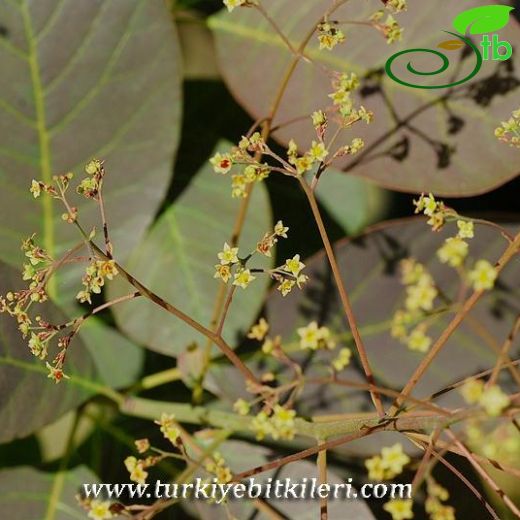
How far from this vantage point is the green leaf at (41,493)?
91 centimetres

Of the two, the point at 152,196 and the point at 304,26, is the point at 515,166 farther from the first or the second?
the point at 152,196

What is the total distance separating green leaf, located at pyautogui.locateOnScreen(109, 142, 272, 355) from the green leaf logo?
31 cm

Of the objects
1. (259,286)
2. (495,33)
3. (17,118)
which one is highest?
(495,33)

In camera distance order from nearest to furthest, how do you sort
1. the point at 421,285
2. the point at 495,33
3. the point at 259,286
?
the point at 421,285 < the point at 495,33 < the point at 259,286

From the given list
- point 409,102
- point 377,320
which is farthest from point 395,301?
point 409,102

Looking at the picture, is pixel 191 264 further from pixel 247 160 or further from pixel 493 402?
pixel 493 402

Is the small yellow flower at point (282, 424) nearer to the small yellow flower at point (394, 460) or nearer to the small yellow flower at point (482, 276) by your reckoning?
the small yellow flower at point (394, 460)

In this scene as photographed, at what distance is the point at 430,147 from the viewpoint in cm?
87

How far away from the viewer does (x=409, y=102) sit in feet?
2.83

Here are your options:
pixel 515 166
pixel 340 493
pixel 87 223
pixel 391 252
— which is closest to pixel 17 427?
pixel 87 223

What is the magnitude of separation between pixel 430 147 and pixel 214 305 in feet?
1.05

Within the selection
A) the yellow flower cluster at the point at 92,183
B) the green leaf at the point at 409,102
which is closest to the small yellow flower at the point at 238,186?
the yellow flower cluster at the point at 92,183

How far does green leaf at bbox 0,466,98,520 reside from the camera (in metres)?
0.91

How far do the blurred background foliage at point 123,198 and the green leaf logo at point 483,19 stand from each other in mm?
22
